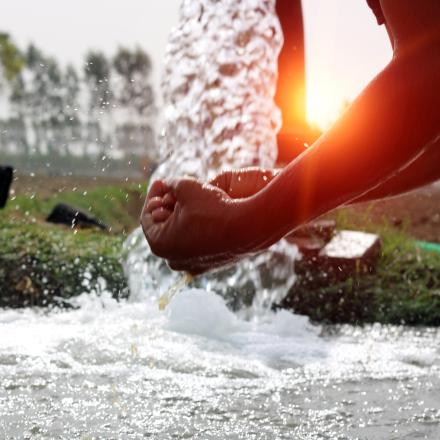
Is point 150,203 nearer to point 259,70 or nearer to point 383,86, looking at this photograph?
point 383,86

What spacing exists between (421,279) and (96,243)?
8.07 ft

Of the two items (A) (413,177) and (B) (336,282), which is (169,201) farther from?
(B) (336,282)

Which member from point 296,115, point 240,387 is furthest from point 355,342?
point 296,115

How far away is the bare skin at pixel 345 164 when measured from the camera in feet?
4.60

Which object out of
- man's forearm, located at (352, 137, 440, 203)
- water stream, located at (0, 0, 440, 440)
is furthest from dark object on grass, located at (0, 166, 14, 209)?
man's forearm, located at (352, 137, 440, 203)

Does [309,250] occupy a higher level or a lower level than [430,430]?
higher

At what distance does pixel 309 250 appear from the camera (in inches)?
234

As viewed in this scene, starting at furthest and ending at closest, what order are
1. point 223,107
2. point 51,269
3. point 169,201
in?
point 51,269 → point 223,107 → point 169,201

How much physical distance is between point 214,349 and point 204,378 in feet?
2.03

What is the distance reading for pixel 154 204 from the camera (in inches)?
69.4

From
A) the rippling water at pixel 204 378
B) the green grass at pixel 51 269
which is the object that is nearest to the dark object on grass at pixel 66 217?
the green grass at pixel 51 269

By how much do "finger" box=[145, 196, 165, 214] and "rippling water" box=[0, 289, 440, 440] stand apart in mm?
777

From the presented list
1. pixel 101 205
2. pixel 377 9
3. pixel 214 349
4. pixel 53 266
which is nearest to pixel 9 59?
pixel 101 205

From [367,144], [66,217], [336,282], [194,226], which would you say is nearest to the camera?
[367,144]
